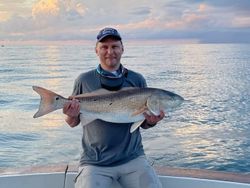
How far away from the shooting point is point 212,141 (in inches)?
302

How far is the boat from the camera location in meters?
2.82

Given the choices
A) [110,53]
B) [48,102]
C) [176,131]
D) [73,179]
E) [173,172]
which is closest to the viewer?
[48,102]

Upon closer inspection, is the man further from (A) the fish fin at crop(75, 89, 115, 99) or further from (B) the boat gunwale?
(B) the boat gunwale

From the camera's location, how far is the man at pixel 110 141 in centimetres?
253

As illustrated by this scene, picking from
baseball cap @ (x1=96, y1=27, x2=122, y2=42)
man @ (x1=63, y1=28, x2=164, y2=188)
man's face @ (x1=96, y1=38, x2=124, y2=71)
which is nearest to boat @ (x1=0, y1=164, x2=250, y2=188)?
man @ (x1=63, y1=28, x2=164, y2=188)

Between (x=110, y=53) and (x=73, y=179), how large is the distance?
2.84ft

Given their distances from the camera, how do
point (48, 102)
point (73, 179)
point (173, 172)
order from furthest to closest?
point (173, 172) < point (73, 179) < point (48, 102)

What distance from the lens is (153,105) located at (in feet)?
8.18

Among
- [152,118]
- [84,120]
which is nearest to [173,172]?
[152,118]

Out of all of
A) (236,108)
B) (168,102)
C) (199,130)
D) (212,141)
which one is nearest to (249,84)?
(236,108)

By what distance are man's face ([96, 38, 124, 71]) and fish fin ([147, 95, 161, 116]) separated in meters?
0.35

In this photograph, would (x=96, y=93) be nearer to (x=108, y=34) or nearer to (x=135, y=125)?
(x=135, y=125)

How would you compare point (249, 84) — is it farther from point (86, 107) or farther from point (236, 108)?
point (86, 107)

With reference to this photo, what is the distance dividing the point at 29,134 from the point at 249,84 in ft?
26.3
